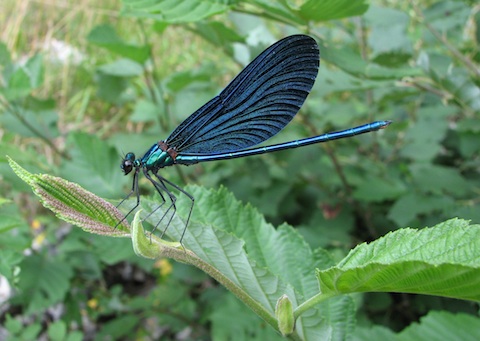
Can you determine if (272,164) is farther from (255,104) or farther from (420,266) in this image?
(420,266)

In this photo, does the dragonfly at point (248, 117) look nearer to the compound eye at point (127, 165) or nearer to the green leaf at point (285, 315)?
the compound eye at point (127, 165)

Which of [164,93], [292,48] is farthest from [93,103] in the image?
[292,48]

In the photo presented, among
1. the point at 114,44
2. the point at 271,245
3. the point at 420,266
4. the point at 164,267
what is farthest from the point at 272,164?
the point at 420,266

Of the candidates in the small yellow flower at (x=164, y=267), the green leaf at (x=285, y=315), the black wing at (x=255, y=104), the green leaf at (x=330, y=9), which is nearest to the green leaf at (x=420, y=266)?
the green leaf at (x=285, y=315)

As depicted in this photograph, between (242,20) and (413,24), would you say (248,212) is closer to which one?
(242,20)

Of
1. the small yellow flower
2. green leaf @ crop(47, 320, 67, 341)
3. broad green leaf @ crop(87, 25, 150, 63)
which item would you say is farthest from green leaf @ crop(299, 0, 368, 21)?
the small yellow flower

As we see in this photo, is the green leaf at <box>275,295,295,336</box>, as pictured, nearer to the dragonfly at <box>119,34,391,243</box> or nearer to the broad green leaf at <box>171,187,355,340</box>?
the broad green leaf at <box>171,187,355,340</box>
